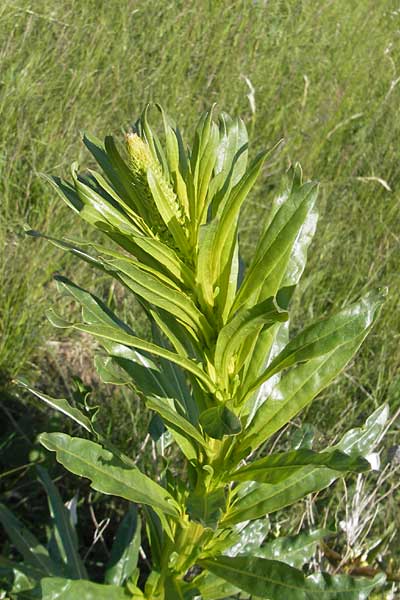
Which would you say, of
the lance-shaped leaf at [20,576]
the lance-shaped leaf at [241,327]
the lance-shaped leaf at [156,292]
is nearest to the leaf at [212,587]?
the lance-shaped leaf at [20,576]

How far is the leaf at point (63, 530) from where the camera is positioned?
1701 mm

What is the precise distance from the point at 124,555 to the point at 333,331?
2.83 ft

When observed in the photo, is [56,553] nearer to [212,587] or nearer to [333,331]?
[212,587]

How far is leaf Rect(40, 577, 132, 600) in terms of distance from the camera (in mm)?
1264

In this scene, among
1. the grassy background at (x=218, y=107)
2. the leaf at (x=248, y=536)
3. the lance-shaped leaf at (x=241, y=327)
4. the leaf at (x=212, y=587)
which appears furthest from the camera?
the grassy background at (x=218, y=107)

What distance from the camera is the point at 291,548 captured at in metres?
1.55

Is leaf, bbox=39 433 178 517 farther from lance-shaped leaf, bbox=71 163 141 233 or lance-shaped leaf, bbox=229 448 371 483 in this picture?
lance-shaped leaf, bbox=71 163 141 233

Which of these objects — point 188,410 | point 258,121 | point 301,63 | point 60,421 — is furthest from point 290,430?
point 301,63

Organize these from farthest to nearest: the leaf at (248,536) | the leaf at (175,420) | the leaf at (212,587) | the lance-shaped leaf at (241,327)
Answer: the leaf at (248,536), the leaf at (212,587), the leaf at (175,420), the lance-shaped leaf at (241,327)

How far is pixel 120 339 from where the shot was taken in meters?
1.07

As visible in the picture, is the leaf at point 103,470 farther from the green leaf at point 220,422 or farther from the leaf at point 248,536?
the leaf at point 248,536

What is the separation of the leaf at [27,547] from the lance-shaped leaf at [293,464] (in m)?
0.60

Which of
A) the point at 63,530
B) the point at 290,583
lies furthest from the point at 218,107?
the point at 290,583

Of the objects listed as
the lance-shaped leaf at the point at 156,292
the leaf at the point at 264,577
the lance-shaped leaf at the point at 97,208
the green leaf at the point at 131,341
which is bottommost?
the leaf at the point at 264,577
